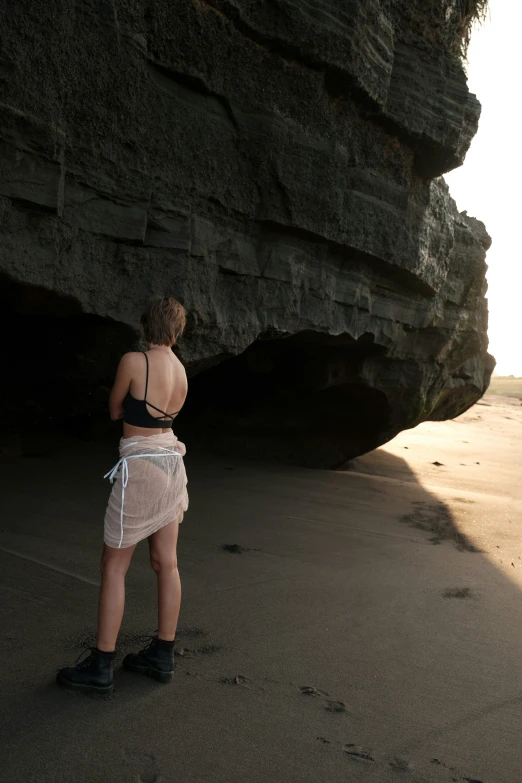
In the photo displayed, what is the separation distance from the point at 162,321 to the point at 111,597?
132 cm

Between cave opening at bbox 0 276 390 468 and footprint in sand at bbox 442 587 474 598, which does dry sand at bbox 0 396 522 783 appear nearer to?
footprint in sand at bbox 442 587 474 598

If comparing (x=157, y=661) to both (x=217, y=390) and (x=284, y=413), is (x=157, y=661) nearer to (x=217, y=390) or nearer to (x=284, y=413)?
(x=217, y=390)

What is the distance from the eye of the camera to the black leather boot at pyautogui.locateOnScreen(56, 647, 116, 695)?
10.3 feet

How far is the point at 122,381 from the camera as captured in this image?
3371 millimetres

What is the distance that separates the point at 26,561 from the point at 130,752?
2192 mm

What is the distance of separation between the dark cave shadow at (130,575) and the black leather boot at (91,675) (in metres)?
0.04

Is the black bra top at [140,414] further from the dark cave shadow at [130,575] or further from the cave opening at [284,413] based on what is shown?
the cave opening at [284,413]

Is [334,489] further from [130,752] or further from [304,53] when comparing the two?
[130,752]

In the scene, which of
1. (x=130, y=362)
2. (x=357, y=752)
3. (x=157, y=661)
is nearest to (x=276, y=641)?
(x=157, y=661)

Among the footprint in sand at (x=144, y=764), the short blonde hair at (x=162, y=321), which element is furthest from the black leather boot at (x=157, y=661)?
the short blonde hair at (x=162, y=321)

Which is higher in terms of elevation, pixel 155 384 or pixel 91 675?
pixel 155 384

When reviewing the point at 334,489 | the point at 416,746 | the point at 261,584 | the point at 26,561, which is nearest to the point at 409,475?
the point at 334,489

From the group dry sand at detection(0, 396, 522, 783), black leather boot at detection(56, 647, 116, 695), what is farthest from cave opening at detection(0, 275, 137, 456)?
black leather boot at detection(56, 647, 116, 695)

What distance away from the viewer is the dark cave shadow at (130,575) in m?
2.82
